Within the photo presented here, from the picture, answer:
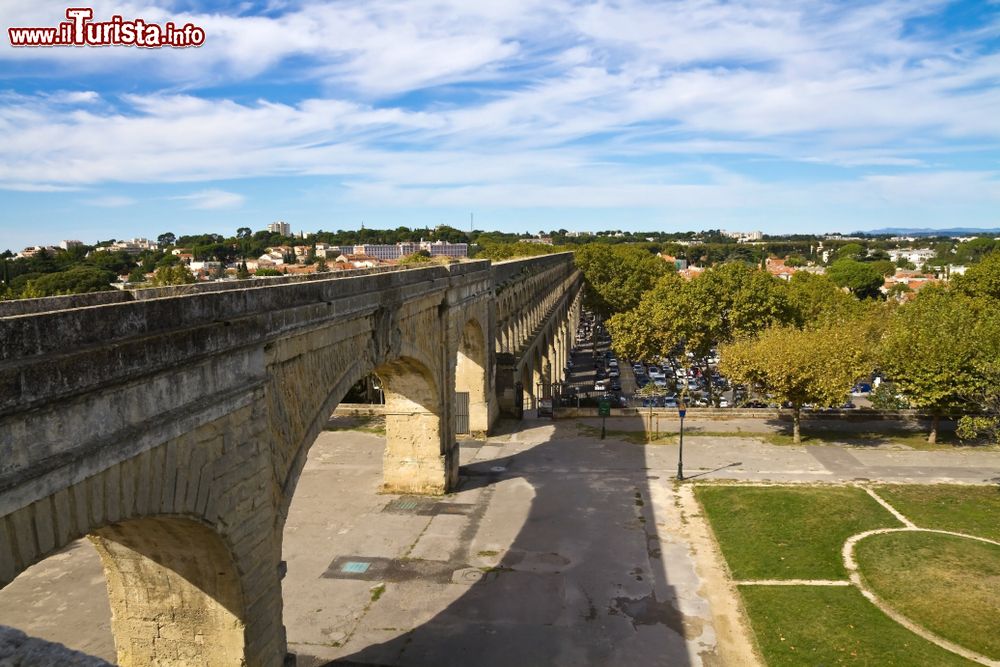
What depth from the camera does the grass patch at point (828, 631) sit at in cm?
1211

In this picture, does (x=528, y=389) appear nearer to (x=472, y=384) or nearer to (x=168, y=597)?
(x=472, y=384)

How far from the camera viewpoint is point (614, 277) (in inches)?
2291

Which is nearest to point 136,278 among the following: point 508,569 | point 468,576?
point 468,576

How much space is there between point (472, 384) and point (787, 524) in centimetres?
1279

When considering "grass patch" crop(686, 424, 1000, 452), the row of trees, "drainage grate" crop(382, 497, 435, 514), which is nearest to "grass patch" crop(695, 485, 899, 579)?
the row of trees

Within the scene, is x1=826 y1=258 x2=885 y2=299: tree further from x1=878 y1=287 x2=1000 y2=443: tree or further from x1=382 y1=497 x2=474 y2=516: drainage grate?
x1=382 y1=497 x2=474 y2=516: drainage grate

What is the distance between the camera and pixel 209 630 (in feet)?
29.6

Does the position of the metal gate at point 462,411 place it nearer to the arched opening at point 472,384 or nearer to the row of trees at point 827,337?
the arched opening at point 472,384

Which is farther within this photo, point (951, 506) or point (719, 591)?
point (951, 506)

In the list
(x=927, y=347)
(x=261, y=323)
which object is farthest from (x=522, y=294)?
(x=261, y=323)


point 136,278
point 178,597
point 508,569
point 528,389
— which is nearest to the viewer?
point 178,597

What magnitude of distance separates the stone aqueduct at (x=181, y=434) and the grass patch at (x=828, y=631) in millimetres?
9198

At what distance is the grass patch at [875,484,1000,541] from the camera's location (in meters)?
17.8

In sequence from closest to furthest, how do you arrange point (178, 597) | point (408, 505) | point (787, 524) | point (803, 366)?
1. point (178, 597)
2. point (787, 524)
3. point (408, 505)
4. point (803, 366)
